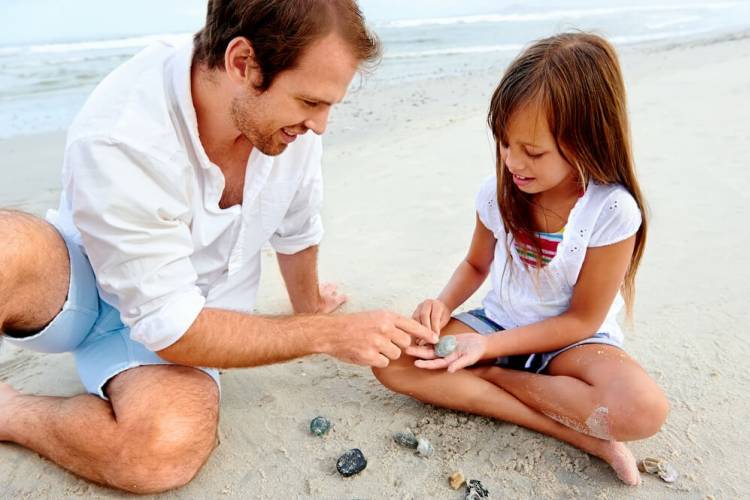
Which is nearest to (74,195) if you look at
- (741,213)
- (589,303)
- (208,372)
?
(208,372)

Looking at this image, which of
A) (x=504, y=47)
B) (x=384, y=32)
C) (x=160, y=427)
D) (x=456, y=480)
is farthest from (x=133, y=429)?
(x=384, y=32)

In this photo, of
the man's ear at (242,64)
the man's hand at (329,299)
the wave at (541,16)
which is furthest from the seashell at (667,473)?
the wave at (541,16)

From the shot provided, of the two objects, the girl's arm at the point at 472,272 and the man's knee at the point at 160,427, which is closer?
the man's knee at the point at 160,427

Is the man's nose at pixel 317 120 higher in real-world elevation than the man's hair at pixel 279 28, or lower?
lower

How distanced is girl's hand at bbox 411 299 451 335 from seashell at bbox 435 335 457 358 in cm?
7

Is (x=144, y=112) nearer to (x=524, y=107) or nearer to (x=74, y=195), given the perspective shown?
(x=74, y=195)

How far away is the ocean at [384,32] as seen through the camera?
995cm

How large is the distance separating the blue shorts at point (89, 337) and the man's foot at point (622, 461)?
139cm

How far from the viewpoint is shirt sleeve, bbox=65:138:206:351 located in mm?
1975

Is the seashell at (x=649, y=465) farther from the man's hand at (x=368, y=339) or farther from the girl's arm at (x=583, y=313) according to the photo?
the man's hand at (x=368, y=339)

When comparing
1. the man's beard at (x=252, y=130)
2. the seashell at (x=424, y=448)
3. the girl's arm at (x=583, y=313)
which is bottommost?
the seashell at (x=424, y=448)

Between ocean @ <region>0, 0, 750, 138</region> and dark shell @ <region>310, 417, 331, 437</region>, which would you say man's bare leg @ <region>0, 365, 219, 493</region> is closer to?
dark shell @ <region>310, 417, 331, 437</region>

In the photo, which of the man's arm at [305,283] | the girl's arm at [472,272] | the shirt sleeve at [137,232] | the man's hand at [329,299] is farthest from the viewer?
the man's hand at [329,299]

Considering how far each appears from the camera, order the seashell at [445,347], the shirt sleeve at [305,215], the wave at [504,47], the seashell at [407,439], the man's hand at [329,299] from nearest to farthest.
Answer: the seashell at [407,439], the seashell at [445,347], the shirt sleeve at [305,215], the man's hand at [329,299], the wave at [504,47]
